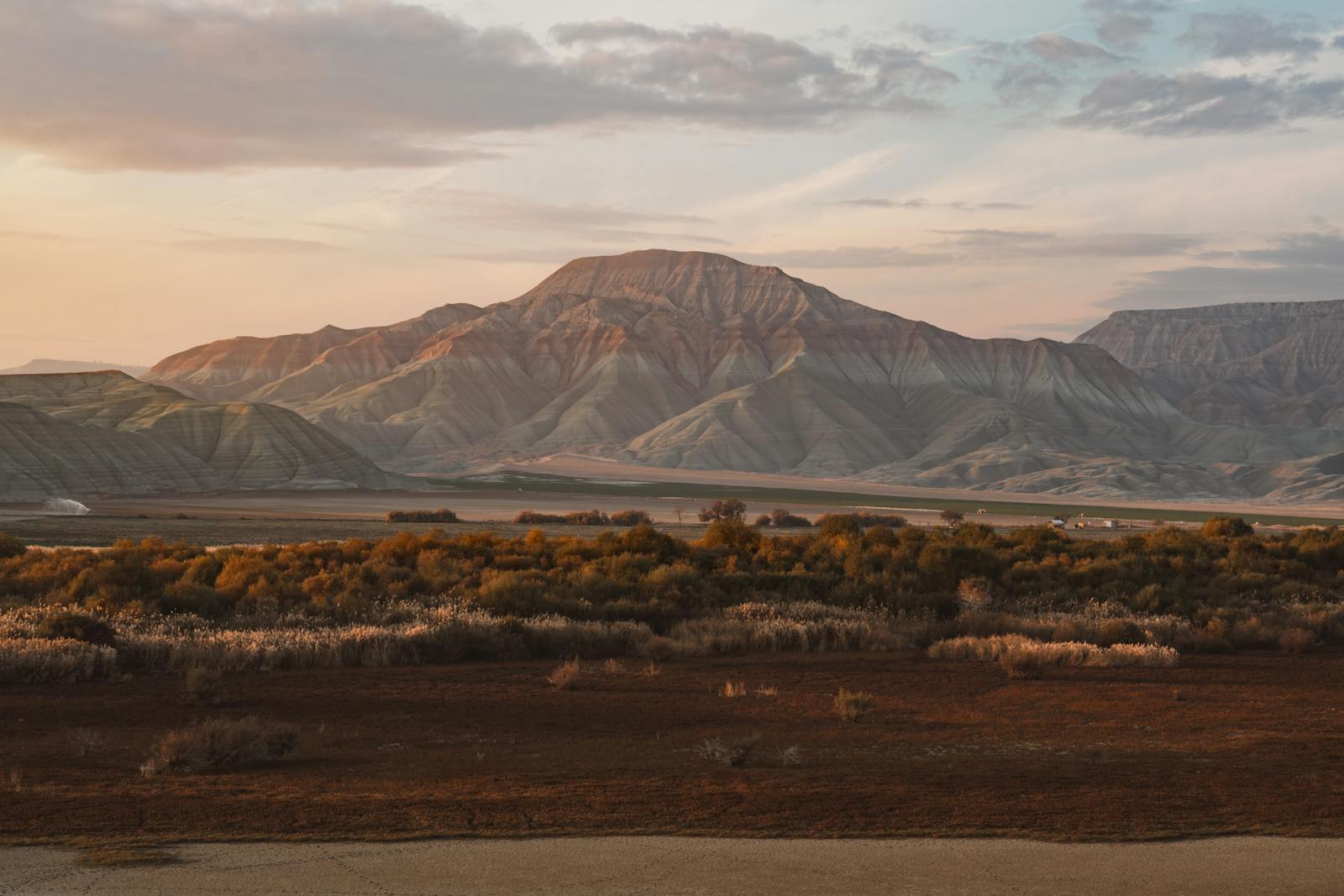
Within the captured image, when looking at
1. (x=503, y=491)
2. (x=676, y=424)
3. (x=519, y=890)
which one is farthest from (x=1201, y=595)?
(x=676, y=424)

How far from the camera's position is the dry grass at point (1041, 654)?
60.1ft

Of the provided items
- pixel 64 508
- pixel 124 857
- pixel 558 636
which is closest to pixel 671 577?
pixel 558 636

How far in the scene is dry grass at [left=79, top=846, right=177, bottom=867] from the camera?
8.95 m

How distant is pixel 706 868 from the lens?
9133 mm

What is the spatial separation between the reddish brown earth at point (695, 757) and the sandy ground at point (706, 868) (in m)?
0.37

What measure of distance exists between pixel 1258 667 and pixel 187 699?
48.6ft

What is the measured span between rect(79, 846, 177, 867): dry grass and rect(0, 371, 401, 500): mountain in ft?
260

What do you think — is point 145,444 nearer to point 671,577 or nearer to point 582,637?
point 671,577

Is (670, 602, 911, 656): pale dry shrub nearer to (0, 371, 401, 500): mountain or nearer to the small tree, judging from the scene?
the small tree

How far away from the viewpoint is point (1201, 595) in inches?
1054

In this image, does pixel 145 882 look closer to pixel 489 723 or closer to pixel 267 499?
pixel 489 723

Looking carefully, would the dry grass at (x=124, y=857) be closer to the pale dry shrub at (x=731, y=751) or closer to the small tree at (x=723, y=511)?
the pale dry shrub at (x=731, y=751)

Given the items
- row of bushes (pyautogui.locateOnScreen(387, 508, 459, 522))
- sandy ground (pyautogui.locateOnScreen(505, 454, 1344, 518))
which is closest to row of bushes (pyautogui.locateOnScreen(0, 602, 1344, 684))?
row of bushes (pyautogui.locateOnScreen(387, 508, 459, 522))

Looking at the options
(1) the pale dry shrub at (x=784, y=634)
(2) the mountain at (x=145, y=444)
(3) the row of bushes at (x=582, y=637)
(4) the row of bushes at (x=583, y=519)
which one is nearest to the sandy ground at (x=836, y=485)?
(2) the mountain at (x=145, y=444)
